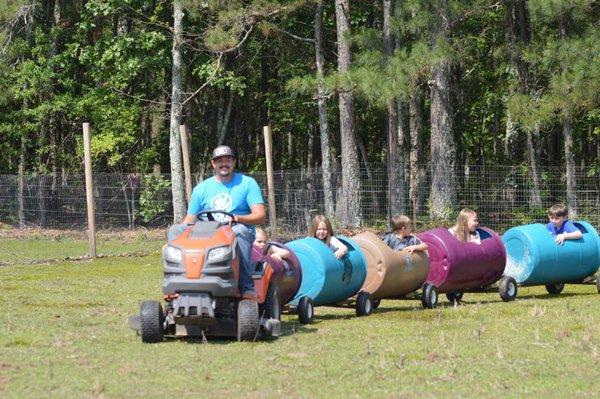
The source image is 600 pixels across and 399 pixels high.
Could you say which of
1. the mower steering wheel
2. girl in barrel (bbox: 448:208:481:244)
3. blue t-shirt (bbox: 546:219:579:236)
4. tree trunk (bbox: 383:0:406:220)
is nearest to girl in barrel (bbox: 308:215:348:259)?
girl in barrel (bbox: 448:208:481:244)

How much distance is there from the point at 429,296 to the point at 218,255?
5080 millimetres

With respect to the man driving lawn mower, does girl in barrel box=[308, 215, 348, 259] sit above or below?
below

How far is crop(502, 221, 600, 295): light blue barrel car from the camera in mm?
17547

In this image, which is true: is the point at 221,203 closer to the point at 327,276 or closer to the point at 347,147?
the point at 327,276

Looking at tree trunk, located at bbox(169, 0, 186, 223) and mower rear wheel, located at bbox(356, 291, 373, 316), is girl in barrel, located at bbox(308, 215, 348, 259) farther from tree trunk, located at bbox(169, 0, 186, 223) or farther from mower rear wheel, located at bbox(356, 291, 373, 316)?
tree trunk, located at bbox(169, 0, 186, 223)

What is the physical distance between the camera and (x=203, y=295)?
37.2ft

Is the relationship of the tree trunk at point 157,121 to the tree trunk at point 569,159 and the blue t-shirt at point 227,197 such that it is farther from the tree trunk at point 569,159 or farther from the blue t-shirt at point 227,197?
the blue t-shirt at point 227,197

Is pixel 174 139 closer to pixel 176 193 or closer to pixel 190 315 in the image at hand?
pixel 176 193

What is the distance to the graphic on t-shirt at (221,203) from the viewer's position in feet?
40.8

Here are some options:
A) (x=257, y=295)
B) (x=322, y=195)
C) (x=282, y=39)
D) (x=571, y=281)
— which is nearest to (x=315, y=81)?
(x=322, y=195)

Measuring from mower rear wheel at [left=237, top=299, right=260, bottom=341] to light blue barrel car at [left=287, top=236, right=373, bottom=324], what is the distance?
87.7 inches

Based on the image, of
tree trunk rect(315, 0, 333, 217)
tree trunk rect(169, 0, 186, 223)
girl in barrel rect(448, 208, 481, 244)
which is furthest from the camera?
tree trunk rect(169, 0, 186, 223)

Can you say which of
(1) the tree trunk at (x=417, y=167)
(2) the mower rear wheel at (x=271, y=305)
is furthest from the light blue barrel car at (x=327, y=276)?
(1) the tree trunk at (x=417, y=167)

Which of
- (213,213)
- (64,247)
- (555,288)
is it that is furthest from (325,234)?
(64,247)
